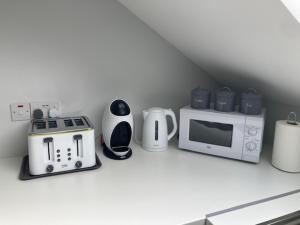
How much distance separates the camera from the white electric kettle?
1379mm

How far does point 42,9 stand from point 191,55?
2.74 feet

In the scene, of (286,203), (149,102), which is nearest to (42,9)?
(149,102)

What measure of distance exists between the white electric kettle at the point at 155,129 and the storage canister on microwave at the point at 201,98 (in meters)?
0.15

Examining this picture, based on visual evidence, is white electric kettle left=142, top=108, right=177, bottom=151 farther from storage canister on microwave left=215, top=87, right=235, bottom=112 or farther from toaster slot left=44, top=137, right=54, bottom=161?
toaster slot left=44, top=137, right=54, bottom=161

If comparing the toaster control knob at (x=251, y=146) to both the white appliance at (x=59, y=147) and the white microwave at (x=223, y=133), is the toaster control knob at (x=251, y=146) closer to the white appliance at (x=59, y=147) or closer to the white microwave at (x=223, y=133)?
the white microwave at (x=223, y=133)

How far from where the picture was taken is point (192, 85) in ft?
5.49

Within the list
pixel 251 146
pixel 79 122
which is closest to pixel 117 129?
pixel 79 122

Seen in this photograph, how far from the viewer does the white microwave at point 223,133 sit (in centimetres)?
125

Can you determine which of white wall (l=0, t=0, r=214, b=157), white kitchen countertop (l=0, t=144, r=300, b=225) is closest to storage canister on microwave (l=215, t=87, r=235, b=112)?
white kitchen countertop (l=0, t=144, r=300, b=225)

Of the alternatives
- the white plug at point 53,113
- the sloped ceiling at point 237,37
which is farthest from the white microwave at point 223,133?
the white plug at point 53,113

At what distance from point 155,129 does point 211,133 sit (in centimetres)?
29

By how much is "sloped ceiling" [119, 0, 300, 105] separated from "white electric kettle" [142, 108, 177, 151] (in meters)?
0.41

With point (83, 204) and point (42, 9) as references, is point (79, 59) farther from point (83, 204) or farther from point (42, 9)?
point (83, 204)

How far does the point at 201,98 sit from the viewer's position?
53.9 inches
